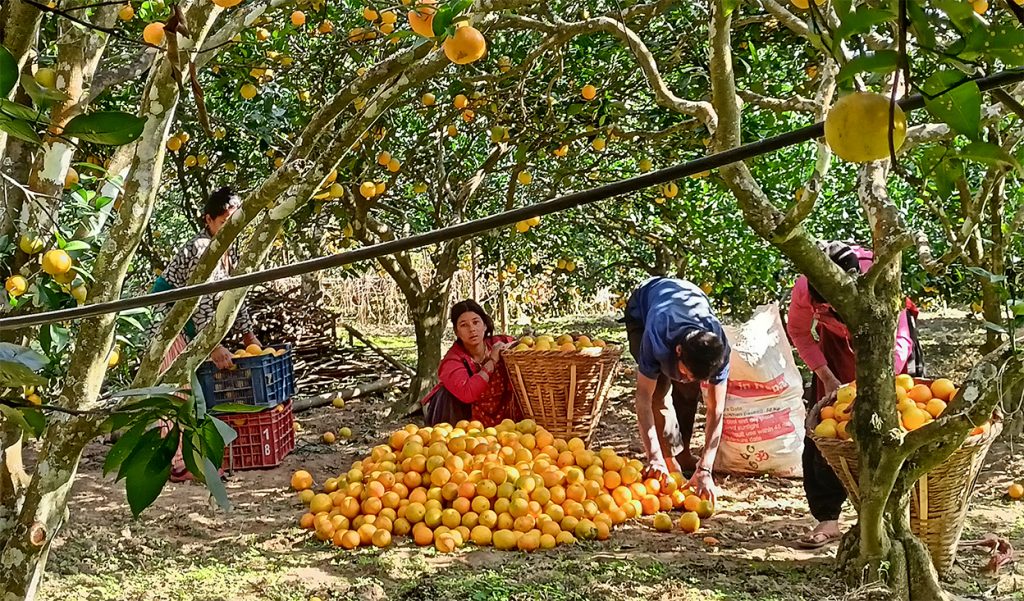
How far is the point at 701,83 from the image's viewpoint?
493 centimetres

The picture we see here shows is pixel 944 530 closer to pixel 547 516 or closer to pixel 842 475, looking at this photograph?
pixel 842 475

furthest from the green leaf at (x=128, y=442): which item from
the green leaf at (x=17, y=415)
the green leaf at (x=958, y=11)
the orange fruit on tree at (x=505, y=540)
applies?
the orange fruit on tree at (x=505, y=540)

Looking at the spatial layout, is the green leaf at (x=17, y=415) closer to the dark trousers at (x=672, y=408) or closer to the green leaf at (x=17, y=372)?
the green leaf at (x=17, y=372)

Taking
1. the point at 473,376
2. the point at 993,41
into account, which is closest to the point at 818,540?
the point at 473,376

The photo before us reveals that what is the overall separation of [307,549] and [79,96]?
2.39 meters

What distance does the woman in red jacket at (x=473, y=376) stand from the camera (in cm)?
525

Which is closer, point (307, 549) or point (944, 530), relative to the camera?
point (944, 530)

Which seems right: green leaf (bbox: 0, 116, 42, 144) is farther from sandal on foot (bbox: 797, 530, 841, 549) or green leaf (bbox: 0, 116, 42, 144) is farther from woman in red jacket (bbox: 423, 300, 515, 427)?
woman in red jacket (bbox: 423, 300, 515, 427)

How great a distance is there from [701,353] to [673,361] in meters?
0.22

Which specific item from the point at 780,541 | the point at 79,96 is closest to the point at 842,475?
the point at 780,541

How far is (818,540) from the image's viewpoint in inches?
145

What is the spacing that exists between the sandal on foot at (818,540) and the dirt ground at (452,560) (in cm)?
7

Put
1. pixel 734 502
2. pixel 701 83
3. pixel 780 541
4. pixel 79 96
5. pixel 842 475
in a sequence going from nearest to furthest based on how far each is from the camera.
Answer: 1. pixel 79 96
2. pixel 842 475
3. pixel 780 541
4. pixel 734 502
5. pixel 701 83

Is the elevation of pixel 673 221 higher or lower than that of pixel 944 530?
higher
